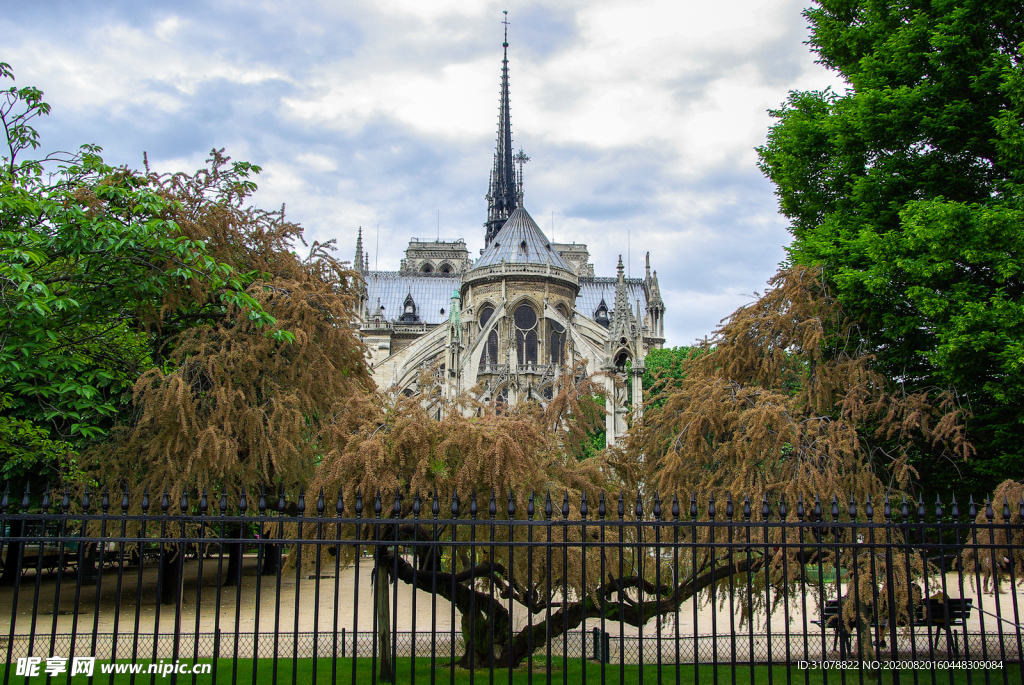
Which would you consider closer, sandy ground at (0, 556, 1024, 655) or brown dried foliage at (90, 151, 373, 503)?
brown dried foliage at (90, 151, 373, 503)

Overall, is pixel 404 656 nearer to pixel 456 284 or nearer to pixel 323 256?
pixel 323 256

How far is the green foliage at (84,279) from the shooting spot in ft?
27.1

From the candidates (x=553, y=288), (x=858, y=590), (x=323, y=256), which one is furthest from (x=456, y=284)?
(x=858, y=590)

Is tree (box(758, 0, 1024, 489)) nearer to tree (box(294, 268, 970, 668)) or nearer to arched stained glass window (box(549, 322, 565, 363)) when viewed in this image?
tree (box(294, 268, 970, 668))

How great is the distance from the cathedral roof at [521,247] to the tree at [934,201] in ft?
128

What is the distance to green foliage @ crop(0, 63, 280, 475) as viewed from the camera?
8248mm

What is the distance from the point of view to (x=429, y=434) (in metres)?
9.56

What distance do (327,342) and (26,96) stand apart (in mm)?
4798

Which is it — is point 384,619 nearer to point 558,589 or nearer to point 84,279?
point 558,589

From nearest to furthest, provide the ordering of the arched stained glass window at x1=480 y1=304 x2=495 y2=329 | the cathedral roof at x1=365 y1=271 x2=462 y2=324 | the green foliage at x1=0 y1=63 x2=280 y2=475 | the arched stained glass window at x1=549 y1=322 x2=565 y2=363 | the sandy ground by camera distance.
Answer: the green foliage at x1=0 y1=63 x2=280 y2=475, the sandy ground, the arched stained glass window at x1=549 y1=322 x2=565 y2=363, the arched stained glass window at x1=480 y1=304 x2=495 y2=329, the cathedral roof at x1=365 y1=271 x2=462 y2=324

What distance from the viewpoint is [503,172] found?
71938 mm

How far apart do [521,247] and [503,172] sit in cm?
2133

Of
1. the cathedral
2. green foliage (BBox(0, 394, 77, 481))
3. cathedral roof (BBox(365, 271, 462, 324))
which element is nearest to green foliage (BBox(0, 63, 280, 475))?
green foliage (BBox(0, 394, 77, 481))

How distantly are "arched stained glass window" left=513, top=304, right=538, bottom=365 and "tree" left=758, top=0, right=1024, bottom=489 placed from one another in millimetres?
36684
